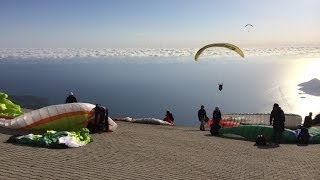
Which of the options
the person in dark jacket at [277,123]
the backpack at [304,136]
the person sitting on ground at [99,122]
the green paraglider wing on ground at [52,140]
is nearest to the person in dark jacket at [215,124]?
the person in dark jacket at [277,123]

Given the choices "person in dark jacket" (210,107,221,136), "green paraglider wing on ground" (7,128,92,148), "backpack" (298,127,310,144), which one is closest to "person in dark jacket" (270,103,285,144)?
"backpack" (298,127,310,144)

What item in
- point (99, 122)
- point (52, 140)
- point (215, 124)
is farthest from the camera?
point (215, 124)

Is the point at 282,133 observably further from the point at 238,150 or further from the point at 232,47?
the point at 232,47

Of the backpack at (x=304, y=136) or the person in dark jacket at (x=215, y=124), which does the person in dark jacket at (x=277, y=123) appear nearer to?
the backpack at (x=304, y=136)

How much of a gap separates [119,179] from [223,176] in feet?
9.91

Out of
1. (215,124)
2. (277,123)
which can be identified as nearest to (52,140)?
(215,124)

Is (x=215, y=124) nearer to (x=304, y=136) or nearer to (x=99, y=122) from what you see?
(x=304, y=136)

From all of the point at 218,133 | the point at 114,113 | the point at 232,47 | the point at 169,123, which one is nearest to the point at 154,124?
the point at 169,123

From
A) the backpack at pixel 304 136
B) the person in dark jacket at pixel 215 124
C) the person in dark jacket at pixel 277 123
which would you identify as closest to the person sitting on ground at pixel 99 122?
the person in dark jacket at pixel 215 124

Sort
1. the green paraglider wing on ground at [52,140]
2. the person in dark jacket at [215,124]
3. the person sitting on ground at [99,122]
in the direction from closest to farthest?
the green paraglider wing on ground at [52,140]
the person sitting on ground at [99,122]
the person in dark jacket at [215,124]

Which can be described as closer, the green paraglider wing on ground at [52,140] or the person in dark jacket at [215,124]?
the green paraglider wing on ground at [52,140]

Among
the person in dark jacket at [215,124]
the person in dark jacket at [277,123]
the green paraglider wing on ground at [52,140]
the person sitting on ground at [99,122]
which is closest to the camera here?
the green paraglider wing on ground at [52,140]

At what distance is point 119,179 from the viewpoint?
34.8 feet

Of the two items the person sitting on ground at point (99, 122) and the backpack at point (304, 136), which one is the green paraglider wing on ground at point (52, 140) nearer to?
the person sitting on ground at point (99, 122)
